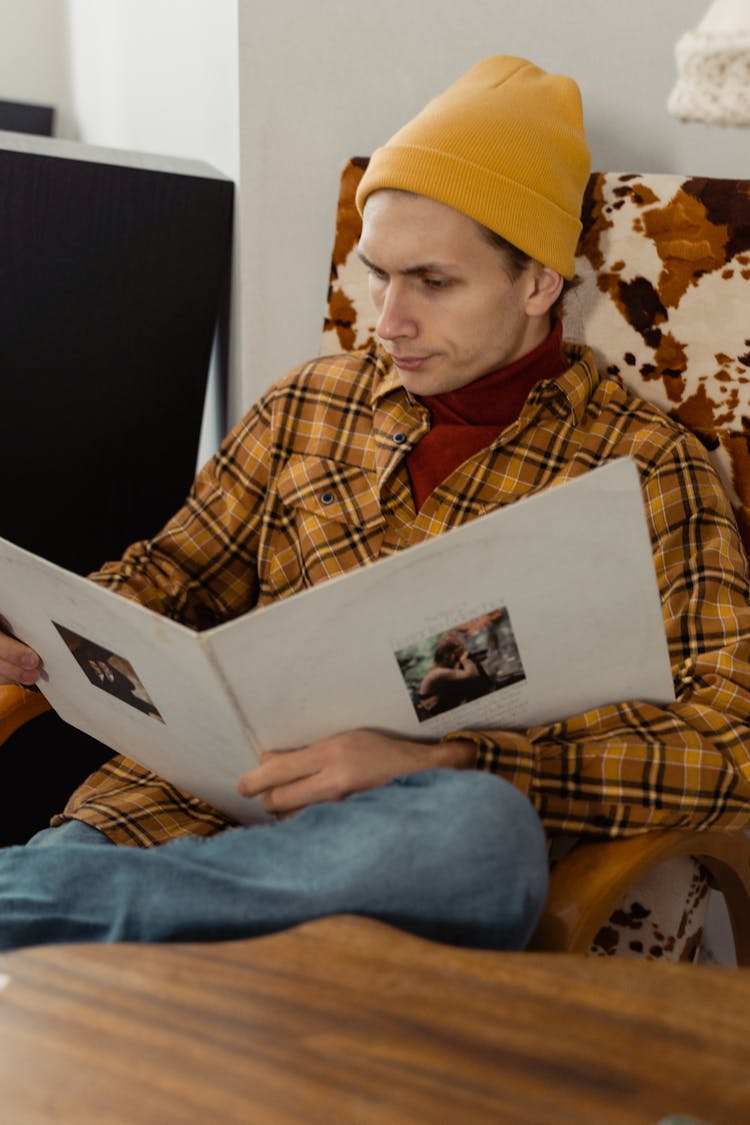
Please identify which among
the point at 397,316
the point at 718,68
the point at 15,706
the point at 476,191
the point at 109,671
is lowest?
the point at 15,706

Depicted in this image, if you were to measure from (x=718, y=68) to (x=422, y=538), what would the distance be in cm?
79

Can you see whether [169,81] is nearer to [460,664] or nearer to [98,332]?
[98,332]

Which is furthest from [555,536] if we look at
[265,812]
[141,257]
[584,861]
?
[141,257]

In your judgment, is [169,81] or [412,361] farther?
[169,81]

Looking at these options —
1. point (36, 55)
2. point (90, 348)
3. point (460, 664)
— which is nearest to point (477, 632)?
point (460, 664)

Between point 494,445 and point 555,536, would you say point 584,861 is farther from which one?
point 494,445

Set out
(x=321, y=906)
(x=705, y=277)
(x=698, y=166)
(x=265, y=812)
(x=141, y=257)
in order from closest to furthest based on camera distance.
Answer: (x=321, y=906)
(x=265, y=812)
(x=705, y=277)
(x=698, y=166)
(x=141, y=257)

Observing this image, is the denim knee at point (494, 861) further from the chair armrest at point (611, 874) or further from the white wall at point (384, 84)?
the white wall at point (384, 84)

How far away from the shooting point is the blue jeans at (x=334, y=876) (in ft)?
2.51

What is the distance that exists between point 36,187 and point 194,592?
57 centimetres

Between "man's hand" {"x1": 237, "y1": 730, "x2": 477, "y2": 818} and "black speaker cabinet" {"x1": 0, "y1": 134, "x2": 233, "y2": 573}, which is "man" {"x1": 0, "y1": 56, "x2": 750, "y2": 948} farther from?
"black speaker cabinet" {"x1": 0, "y1": 134, "x2": 233, "y2": 573}

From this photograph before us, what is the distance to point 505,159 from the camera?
1.21 meters

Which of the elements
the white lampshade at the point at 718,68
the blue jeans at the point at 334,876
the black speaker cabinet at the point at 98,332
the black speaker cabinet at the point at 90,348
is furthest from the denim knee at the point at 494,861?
the black speaker cabinet at the point at 98,332

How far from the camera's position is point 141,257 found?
1568 millimetres
